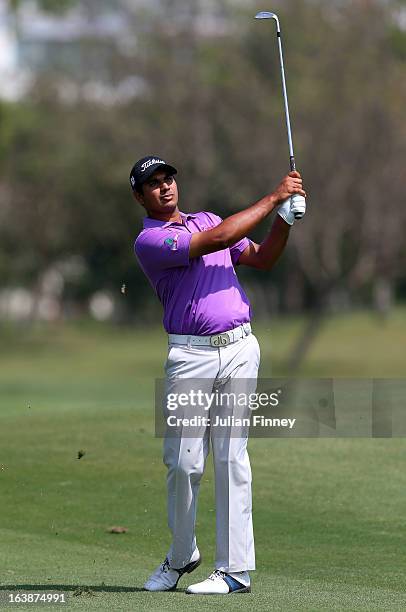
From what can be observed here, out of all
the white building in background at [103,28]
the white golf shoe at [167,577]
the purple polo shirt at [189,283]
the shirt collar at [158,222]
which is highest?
the white building in background at [103,28]

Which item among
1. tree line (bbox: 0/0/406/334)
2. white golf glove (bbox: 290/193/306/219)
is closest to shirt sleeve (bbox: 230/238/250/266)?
white golf glove (bbox: 290/193/306/219)

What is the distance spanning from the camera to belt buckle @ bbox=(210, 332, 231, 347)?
7.24 metres

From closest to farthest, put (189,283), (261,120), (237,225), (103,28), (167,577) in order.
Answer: (237,225), (189,283), (167,577), (261,120), (103,28)

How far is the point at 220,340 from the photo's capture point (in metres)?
7.25

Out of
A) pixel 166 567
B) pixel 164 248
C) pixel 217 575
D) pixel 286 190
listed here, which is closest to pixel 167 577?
pixel 166 567

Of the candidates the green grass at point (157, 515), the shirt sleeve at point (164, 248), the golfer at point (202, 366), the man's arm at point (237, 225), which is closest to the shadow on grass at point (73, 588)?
the green grass at point (157, 515)

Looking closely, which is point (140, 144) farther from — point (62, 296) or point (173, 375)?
point (173, 375)

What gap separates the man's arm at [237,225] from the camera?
6977mm

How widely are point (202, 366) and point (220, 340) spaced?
0.55 feet

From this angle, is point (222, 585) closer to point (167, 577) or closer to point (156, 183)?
point (167, 577)

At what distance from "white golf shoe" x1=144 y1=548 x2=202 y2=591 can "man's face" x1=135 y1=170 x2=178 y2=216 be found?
1.87 meters

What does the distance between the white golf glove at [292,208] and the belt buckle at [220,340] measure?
2.32 ft

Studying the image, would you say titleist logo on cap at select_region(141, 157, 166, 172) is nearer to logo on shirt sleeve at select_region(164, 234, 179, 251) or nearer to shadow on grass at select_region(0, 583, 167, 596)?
logo on shirt sleeve at select_region(164, 234, 179, 251)

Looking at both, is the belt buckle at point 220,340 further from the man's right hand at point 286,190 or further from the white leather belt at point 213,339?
the man's right hand at point 286,190
